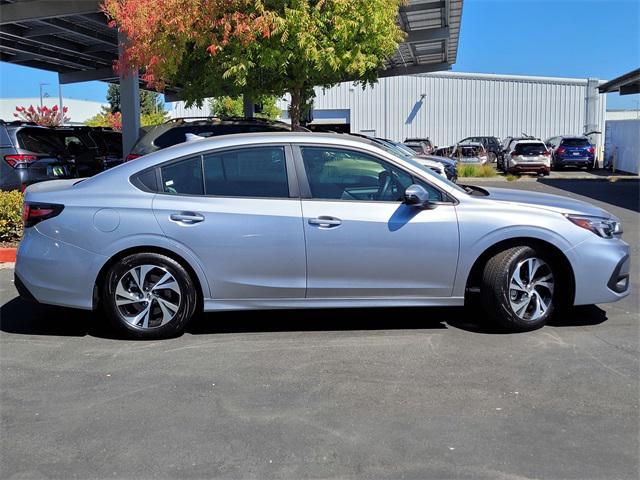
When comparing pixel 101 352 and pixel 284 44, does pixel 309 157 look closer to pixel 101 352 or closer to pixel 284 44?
pixel 101 352

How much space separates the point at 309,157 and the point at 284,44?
545 centimetres

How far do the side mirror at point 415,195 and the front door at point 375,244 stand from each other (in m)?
0.11

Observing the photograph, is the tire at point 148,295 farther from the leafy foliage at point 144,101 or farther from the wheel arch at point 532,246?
the leafy foliage at point 144,101

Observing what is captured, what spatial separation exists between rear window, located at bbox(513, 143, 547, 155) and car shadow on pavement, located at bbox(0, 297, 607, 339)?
73.2 ft

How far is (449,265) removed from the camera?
530cm

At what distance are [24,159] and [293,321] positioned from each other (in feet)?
23.0

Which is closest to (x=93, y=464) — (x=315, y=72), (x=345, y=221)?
(x=345, y=221)

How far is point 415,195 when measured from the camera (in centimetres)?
515

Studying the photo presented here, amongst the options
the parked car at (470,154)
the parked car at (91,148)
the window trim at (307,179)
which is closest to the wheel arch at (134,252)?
the window trim at (307,179)

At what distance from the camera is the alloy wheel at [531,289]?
211 inches

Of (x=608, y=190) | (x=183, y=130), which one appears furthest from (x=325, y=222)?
(x=608, y=190)

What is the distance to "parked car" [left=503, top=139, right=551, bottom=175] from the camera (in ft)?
89.0

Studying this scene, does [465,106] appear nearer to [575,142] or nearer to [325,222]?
[575,142]

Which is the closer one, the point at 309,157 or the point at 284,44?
the point at 309,157
